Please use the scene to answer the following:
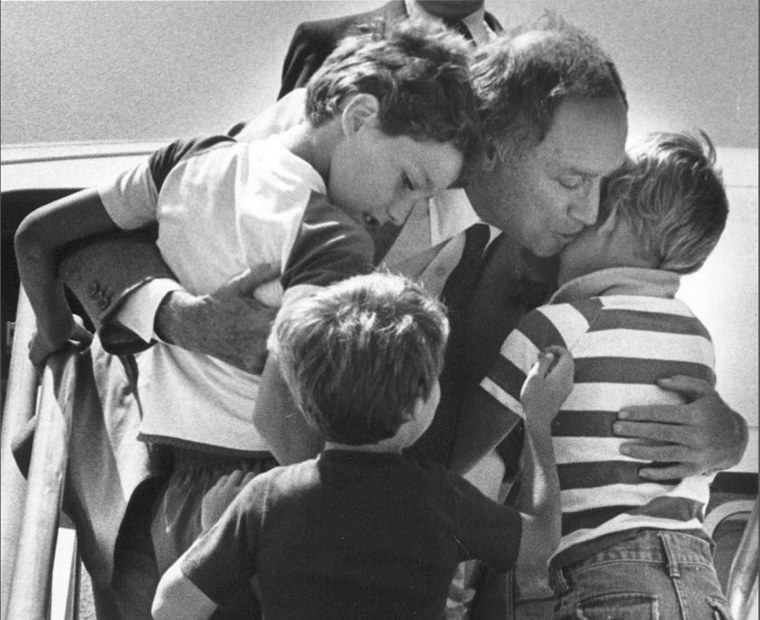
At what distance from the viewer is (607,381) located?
1.33 meters

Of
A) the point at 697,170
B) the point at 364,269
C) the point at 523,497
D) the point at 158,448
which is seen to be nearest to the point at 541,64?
the point at 697,170

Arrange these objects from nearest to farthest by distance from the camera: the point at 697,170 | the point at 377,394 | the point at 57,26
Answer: the point at 377,394 < the point at 697,170 < the point at 57,26

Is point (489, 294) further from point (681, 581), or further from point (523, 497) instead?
point (681, 581)

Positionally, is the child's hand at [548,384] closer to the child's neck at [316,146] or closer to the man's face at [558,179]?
the man's face at [558,179]

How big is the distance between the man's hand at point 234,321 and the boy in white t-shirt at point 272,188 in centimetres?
1

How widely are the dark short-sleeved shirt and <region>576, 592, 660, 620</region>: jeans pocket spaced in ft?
0.53

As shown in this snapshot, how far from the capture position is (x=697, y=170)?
54.2 inches

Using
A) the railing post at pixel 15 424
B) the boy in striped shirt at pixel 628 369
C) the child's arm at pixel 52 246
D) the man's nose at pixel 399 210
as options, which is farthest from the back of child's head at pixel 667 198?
the railing post at pixel 15 424

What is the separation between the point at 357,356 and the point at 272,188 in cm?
19

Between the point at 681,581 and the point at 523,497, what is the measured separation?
174mm

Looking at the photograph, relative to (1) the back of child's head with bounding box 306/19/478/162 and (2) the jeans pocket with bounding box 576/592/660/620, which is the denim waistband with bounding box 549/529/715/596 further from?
(1) the back of child's head with bounding box 306/19/478/162

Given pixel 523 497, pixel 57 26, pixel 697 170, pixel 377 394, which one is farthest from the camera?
pixel 57 26

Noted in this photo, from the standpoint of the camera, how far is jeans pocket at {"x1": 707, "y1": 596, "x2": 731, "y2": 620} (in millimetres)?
1281

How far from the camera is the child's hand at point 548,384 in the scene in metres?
→ 1.32
